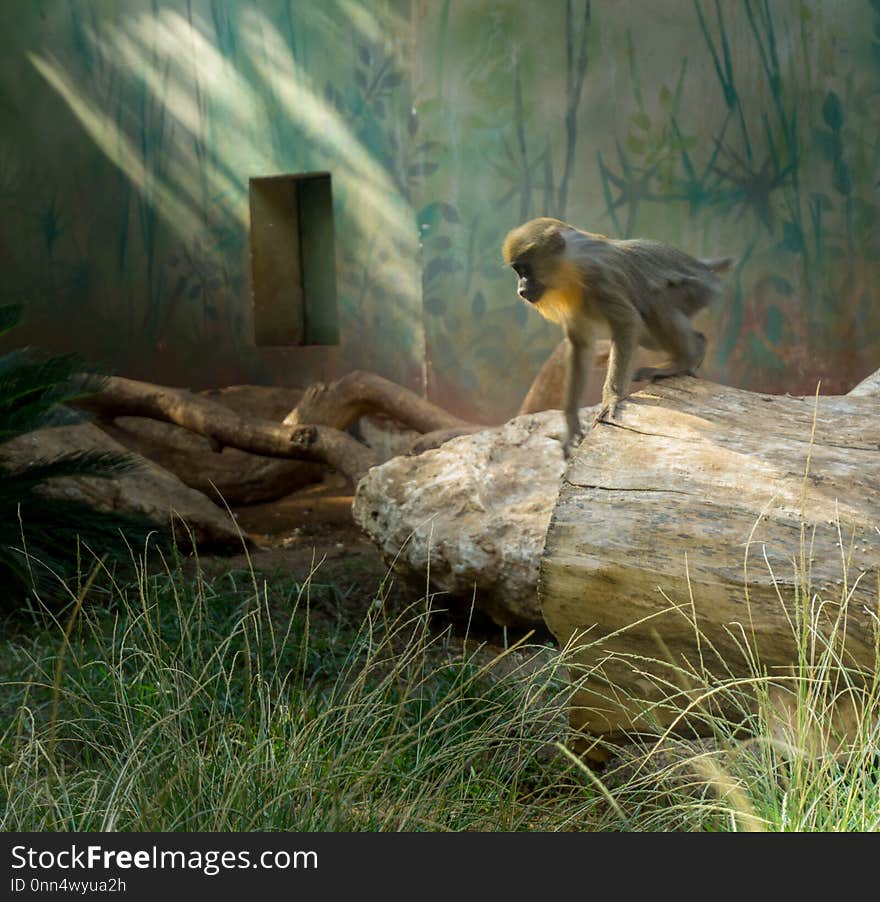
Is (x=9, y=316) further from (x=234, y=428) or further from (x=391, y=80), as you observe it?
(x=391, y=80)

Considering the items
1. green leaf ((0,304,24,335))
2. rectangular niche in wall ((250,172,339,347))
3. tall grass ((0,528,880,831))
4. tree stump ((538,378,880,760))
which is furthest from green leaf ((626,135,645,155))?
tall grass ((0,528,880,831))

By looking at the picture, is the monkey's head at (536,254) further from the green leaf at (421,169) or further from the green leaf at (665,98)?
the green leaf at (421,169)

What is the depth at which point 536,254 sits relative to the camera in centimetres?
416

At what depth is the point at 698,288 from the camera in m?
4.50

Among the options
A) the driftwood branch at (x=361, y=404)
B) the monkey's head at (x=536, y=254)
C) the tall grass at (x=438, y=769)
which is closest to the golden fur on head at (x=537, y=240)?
the monkey's head at (x=536, y=254)

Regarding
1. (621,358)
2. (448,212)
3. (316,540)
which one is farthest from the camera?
(448,212)

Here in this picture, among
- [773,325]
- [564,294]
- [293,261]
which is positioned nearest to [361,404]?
[293,261]

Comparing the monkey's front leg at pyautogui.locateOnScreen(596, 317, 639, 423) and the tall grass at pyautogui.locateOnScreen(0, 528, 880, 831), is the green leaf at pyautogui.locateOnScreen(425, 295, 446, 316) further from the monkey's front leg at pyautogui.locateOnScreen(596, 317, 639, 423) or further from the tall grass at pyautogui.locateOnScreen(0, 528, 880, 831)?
the tall grass at pyautogui.locateOnScreen(0, 528, 880, 831)

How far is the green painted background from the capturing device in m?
7.04

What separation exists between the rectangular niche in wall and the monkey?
5.18 m

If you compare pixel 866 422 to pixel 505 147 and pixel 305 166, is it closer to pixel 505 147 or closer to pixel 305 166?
pixel 505 147

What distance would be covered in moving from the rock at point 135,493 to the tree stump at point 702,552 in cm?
337

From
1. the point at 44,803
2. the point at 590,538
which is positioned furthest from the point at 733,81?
the point at 44,803

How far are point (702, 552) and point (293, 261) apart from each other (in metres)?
7.18
